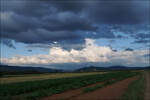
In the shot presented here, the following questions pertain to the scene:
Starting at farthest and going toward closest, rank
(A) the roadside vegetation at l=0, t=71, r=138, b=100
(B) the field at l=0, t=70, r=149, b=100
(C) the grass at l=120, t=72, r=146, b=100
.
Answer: (A) the roadside vegetation at l=0, t=71, r=138, b=100 → (B) the field at l=0, t=70, r=149, b=100 → (C) the grass at l=120, t=72, r=146, b=100

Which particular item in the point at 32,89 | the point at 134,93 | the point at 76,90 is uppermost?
the point at 134,93

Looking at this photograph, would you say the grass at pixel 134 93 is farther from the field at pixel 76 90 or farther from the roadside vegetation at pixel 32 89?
the roadside vegetation at pixel 32 89

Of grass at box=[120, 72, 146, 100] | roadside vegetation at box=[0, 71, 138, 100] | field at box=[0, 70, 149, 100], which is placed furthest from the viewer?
roadside vegetation at box=[0, 71, 138, 100]

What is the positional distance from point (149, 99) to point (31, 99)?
10.2 m

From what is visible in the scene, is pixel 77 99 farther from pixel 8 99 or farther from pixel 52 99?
pixel 8 99

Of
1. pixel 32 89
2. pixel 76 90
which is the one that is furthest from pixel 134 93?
pixel 32 89

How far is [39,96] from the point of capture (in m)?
19.2

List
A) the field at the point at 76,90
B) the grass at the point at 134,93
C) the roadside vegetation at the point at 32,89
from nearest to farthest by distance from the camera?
the grass at the point at 134,93 < the field at the point at 76,90 < the roadside vegetation at the point at 32,89

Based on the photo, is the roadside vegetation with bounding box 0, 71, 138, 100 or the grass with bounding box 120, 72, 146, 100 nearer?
the grass with bounding box 120, 72, 146, 100

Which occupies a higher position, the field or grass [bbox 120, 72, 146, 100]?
grass [bbox 120, 72, 146, 100]

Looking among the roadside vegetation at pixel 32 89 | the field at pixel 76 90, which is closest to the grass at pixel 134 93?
the field at pixel 76 90

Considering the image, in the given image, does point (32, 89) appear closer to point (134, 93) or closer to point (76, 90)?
point (76, 90)

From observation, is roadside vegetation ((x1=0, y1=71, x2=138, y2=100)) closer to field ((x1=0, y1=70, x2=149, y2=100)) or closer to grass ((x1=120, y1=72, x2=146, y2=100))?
field ((x1=0, y1=70, x2=149, y2=100))

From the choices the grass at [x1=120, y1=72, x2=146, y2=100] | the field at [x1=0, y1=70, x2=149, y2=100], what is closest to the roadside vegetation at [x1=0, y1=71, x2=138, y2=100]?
the field at [x1=0, y1=70, x2=149, y2=100]
